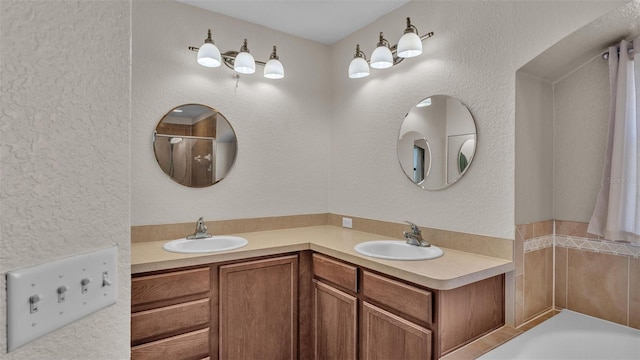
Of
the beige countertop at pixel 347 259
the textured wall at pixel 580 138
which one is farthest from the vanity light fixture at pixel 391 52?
the beige countertop at pixel 347 259

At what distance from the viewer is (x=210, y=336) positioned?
197 cm

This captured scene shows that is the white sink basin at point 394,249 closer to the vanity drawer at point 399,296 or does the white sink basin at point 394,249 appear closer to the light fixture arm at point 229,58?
the vanity drawer at point 399,296

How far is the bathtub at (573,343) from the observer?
61.1 inches

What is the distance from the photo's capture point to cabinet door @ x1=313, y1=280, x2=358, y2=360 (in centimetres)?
197

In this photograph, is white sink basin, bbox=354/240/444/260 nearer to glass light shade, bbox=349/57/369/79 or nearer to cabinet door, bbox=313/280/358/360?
cabinet door, bbox=313/280/358/360

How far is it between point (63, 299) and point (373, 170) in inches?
90.7

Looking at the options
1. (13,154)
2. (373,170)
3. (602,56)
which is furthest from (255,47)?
(13,154)

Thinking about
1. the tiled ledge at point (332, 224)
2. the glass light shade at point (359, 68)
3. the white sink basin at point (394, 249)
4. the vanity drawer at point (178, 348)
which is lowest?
the vanity drawer at point (178, 348)

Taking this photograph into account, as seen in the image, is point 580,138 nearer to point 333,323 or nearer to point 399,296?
point 399,296

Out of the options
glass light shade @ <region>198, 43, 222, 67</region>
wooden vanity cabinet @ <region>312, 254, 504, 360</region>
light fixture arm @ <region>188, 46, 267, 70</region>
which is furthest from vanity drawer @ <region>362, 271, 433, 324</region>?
light fixture arm @ <region>188, 46, 267, 70</region>

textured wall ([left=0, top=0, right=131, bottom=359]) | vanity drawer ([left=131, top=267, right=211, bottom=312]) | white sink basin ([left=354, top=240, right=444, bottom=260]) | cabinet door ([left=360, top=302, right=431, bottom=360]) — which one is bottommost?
cabinet door ([left=360, top=302, right=431, bottom=360])

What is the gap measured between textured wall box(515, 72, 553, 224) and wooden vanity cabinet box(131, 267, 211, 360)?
72.0 inches

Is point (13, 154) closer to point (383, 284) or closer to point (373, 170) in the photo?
point (383, 284)

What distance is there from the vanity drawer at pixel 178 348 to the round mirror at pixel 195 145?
1.06 metres
